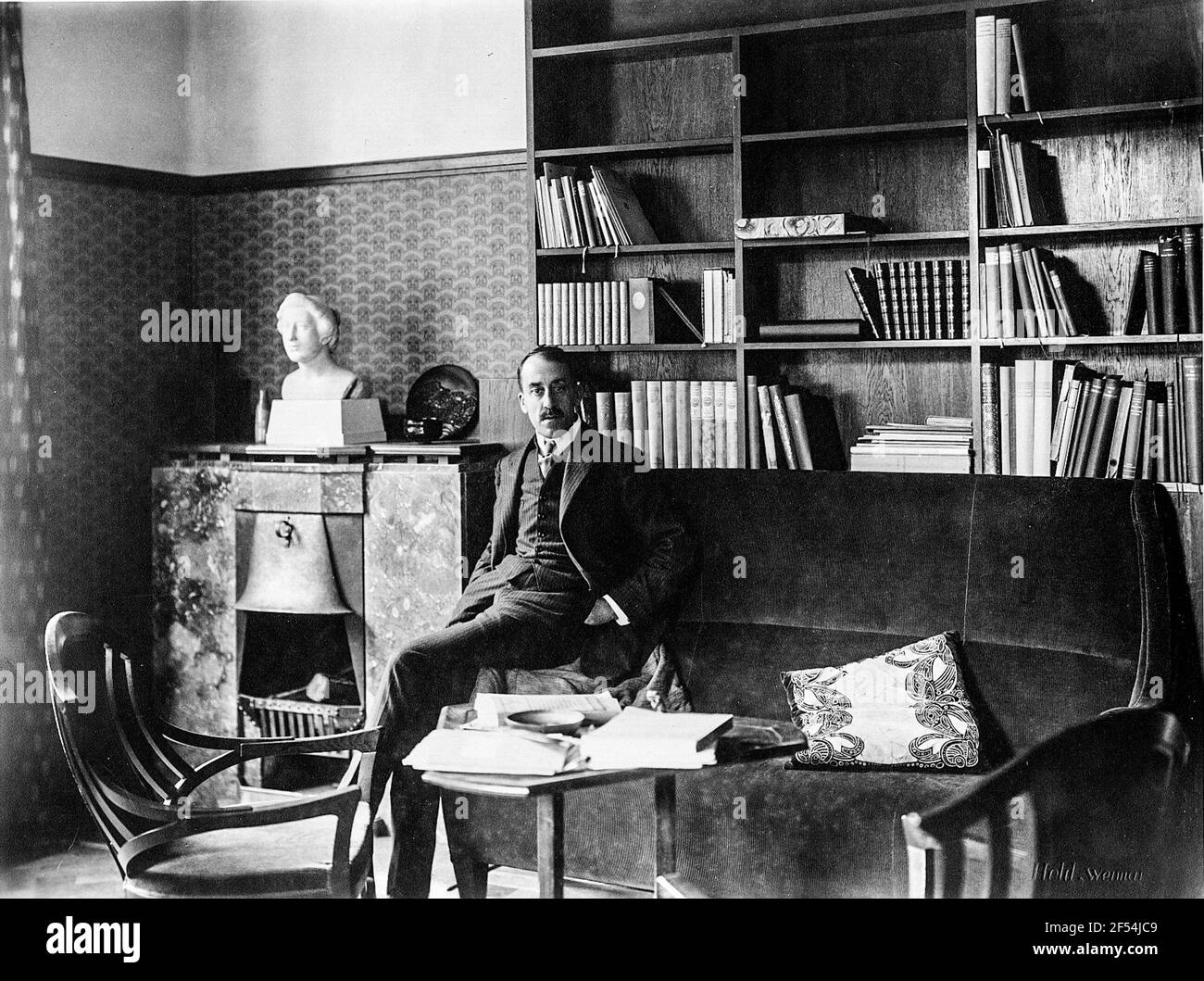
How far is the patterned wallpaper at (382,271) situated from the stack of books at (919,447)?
1128mm

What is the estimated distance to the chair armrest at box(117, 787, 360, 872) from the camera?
7.94ft

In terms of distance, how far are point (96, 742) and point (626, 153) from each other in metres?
2.47

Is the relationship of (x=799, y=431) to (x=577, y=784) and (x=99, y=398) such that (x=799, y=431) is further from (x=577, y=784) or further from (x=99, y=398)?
(x=99, y=398)

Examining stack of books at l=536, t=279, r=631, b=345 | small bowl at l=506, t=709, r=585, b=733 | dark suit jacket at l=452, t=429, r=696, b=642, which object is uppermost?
stack of books at l=536, t=279, r=631, b=345

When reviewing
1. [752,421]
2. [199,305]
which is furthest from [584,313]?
[199,305]

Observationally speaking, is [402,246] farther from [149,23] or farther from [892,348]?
[892,348]

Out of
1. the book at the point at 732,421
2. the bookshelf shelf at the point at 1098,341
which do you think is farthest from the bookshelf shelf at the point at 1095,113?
the book at the point at 732,421

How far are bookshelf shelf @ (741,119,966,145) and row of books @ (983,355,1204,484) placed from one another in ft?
2.29

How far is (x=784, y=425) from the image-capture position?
3.88 meters

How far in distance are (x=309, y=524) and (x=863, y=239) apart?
1.92 meters

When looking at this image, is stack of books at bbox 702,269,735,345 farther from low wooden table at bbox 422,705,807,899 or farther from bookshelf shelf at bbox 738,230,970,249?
low wooden table at bbox 422,705,807,899

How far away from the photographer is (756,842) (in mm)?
2945

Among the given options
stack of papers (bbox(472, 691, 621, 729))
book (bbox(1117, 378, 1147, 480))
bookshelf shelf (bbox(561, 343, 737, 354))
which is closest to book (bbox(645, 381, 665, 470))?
bookshelf shelf (bbox(561, 343, 737, 354))
